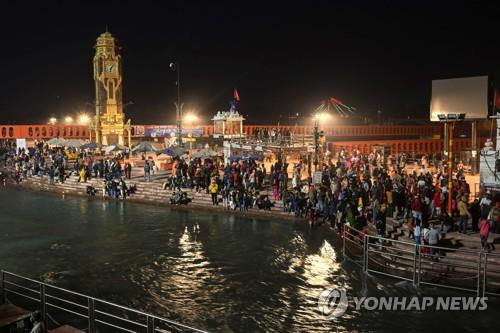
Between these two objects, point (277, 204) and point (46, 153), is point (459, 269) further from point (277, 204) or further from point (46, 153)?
point (46, 153)

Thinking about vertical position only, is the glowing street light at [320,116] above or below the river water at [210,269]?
above

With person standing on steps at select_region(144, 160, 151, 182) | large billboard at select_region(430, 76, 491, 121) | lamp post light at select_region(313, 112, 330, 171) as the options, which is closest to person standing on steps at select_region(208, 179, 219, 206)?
lamp post light at select_region(313, 112, 330, 171)

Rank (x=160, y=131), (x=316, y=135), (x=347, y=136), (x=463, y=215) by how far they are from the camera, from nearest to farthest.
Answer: (x=463, y=215)
(x=316, y=135)
(x=347, y=136)
(x=160, y=131)

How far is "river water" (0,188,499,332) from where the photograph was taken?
12.2 metres

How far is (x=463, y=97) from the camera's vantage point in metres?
28.3

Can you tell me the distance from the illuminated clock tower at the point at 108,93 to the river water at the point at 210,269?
2012 cm

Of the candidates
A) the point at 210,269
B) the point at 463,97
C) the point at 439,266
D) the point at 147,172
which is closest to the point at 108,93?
the point at 147,172

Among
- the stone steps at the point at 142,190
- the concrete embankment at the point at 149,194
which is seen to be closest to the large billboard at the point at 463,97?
the concrete embankment at the point at 149,194

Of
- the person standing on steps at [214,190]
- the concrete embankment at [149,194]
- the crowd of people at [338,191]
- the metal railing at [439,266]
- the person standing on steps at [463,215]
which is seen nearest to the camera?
the metal railing at [439,266]

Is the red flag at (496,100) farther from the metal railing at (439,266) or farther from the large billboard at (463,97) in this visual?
the metal railing at (439,266)

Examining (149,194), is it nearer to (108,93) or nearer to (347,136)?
(108,93)

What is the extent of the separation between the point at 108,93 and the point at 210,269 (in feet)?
106

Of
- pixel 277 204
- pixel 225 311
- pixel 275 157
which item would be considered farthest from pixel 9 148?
pixel 225 311

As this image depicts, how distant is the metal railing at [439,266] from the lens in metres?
13.4
